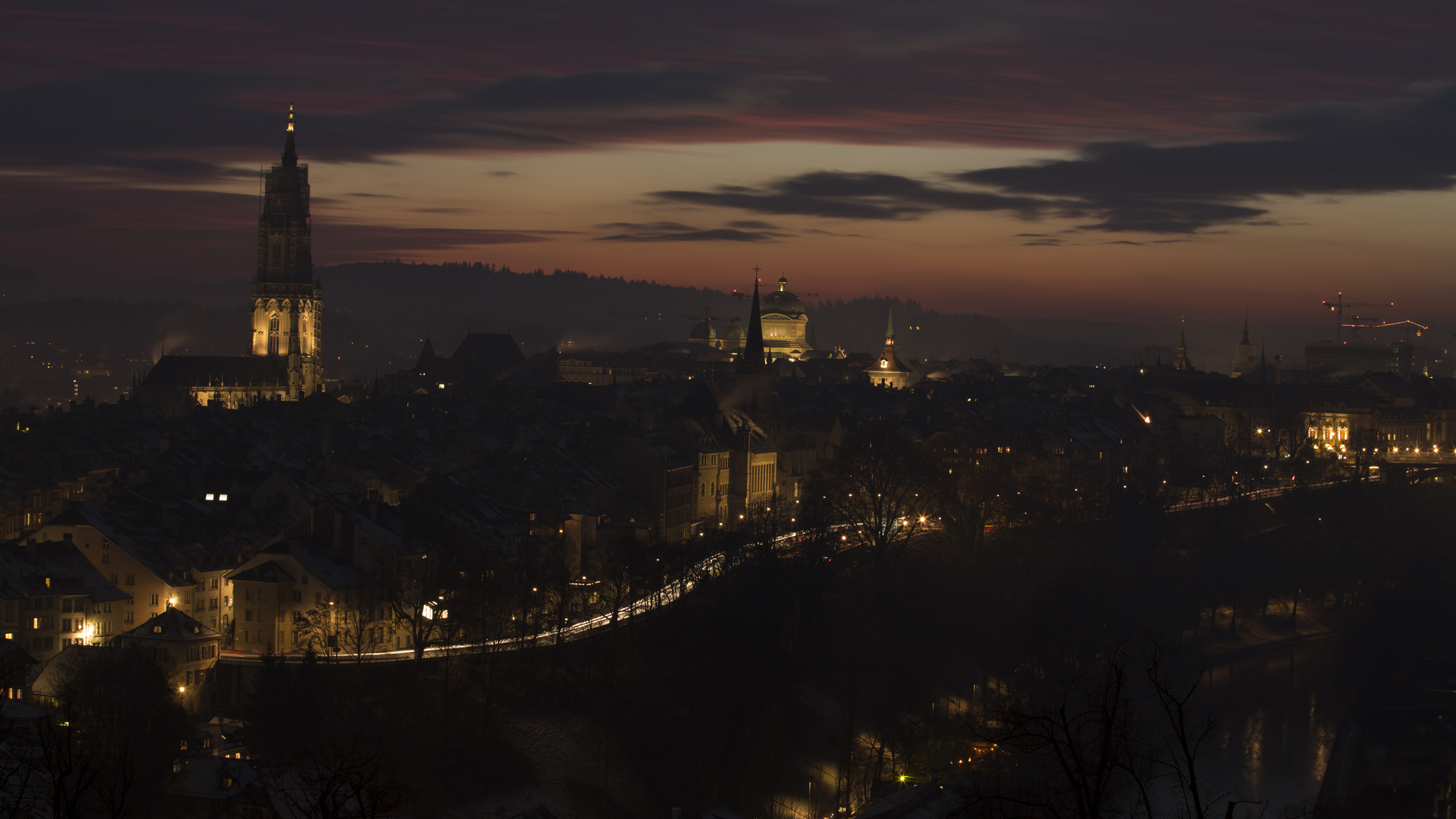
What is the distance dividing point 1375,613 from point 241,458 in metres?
40.9

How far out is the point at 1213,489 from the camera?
90438mm

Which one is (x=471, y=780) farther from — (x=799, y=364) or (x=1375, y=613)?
(x=799, y=364)

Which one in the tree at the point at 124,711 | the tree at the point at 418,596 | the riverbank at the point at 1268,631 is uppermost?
the tree at the point at 418,596

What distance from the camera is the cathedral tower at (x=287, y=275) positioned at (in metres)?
137

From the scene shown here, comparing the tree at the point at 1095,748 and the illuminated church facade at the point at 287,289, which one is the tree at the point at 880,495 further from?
the illuminated church facade at the point at 287,289

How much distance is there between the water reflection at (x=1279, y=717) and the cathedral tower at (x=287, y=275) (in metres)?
89.5

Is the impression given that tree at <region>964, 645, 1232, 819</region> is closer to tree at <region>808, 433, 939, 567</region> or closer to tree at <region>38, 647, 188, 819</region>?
tree at <region>808, 433, 939, 567</region>

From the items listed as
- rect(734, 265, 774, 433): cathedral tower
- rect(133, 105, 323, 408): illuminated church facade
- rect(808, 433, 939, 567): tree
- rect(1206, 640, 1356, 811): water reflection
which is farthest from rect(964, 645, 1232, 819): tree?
rect(133, 105, 323, 408): illuminated church facade

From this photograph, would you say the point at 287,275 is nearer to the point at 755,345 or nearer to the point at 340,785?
the point at 755,345

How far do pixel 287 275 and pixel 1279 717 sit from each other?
100207mm

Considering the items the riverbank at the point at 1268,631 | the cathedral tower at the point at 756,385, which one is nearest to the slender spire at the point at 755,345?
the cathedral tower at the point at 756,385

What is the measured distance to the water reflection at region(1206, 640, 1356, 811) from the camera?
47.6 m

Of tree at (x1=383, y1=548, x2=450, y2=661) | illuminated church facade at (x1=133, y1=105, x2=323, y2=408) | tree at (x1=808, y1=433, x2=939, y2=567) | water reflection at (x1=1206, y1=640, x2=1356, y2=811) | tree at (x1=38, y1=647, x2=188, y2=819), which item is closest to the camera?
tree at (x1=38, y1=647, x2=188, y2=819)

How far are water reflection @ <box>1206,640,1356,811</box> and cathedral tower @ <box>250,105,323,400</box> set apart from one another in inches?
3523
